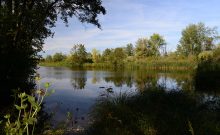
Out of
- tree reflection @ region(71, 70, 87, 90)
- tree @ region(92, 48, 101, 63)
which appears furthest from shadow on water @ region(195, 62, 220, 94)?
tree @ region(92, 48, 101, 63)

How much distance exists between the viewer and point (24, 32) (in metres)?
13.2

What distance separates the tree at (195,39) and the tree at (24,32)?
56999mm

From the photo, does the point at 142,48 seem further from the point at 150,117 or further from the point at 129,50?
the point at 150,117

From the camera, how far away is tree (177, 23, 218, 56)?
71.8 m

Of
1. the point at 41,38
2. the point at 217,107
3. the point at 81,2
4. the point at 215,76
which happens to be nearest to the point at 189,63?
the point at 215,76

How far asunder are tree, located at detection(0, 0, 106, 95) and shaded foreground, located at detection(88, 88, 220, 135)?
382 centimetres

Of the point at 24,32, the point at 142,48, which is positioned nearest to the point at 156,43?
the point at 142,48

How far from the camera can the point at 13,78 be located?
11070mm

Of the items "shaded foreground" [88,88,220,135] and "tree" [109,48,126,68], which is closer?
"shaded foreground" [88,88,220,135]

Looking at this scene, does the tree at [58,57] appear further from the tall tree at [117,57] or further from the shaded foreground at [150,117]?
the shaded foreground at [150,117]

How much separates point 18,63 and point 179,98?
5732 millimetres

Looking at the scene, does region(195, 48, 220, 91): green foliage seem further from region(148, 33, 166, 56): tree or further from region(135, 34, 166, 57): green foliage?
region(148, 33, 166, 56): tree

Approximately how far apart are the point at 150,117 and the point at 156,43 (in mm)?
78703

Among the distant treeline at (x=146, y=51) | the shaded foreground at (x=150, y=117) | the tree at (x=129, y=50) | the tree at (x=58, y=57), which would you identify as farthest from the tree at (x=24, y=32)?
the tree at (x=58, y=57)
